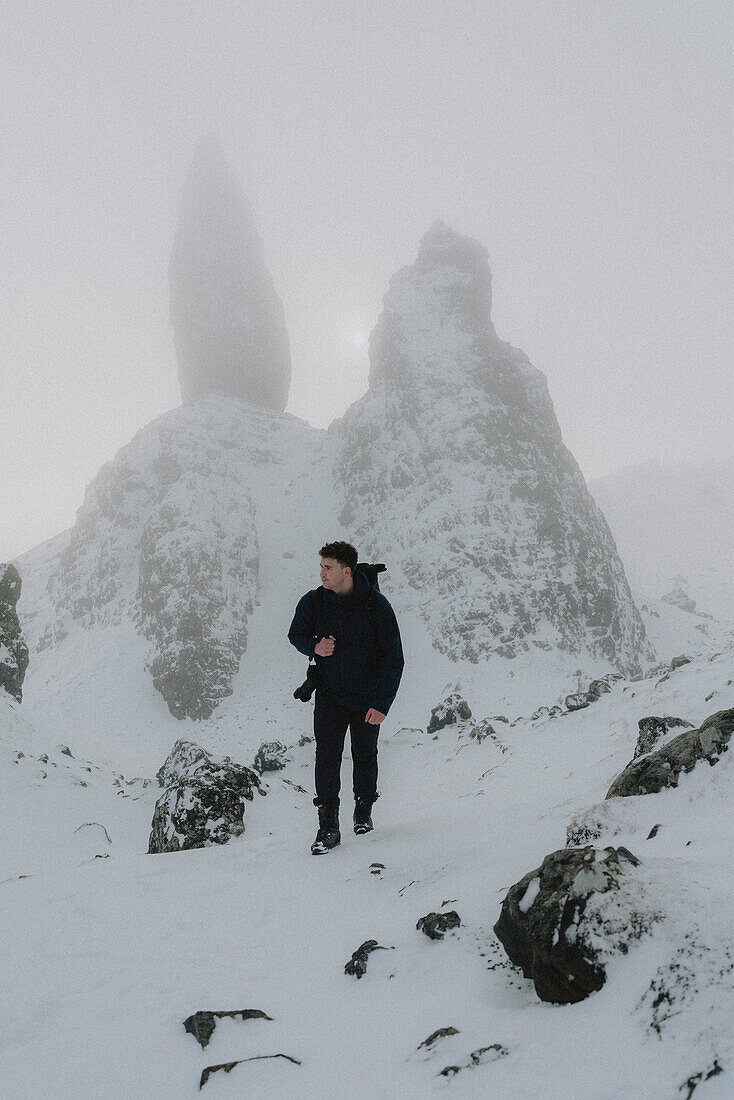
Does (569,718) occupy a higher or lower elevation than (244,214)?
lower

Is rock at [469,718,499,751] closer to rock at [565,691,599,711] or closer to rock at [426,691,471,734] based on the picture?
rock at [565,691,599,711]

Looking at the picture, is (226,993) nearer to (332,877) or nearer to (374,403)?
(332,877)

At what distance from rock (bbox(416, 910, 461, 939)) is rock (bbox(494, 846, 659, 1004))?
0.33 m

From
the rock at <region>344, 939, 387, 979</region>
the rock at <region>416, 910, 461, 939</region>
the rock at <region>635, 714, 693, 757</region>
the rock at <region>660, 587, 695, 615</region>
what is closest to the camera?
the rock at <region>344, 939, 387, 979</region>

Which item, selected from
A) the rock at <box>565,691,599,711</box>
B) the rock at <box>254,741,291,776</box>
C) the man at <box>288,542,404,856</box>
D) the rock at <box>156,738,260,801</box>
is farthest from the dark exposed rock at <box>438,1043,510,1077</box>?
the rock at <box>254,741,291,776</box>

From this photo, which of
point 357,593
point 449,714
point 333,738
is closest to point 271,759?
point 449,714

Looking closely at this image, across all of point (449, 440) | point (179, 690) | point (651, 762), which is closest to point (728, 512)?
point (449, 440)

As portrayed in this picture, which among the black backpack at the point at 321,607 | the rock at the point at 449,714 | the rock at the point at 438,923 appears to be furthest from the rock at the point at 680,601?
the rock at the point at 438,923

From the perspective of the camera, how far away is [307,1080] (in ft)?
4.72

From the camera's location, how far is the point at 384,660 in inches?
162

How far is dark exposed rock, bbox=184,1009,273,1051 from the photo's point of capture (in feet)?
5.67

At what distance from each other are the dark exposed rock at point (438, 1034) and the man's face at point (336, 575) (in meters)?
2.69

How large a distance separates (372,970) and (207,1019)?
2.21 ft

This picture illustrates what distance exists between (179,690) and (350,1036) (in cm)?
3570
